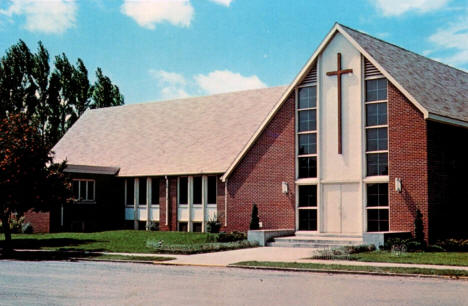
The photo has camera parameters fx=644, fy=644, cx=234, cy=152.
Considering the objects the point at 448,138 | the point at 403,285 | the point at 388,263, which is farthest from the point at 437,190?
the point at 403,285

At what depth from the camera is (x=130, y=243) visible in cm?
2895

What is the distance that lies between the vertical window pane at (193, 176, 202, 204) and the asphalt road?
18180 mm

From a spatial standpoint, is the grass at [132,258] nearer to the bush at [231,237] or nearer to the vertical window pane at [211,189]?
the bush at [231,237]

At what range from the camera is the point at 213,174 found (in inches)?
1422

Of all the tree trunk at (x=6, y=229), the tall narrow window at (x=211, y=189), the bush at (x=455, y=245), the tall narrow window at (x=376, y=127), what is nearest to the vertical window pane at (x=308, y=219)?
the tall narrow window at (x=376, y=127)

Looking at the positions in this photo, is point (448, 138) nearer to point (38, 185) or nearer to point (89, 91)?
point (38, 185)

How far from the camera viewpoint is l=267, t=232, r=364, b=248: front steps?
26106mm

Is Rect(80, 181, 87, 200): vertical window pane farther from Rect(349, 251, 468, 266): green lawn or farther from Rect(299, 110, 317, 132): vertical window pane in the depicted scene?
Rect(349, 251, 468, 266): green lawn

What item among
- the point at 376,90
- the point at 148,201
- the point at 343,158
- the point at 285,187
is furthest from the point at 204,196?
the point at 376,90

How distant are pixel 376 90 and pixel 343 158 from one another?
3280 mm

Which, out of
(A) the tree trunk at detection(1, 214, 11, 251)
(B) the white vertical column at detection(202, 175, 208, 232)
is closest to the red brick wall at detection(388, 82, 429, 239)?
(B) the white vertical column at detection(202, 175, 208, 232)

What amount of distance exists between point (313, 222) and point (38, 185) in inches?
478

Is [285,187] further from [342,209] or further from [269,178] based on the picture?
[342,209]

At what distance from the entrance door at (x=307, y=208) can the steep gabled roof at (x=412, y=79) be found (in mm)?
3564
